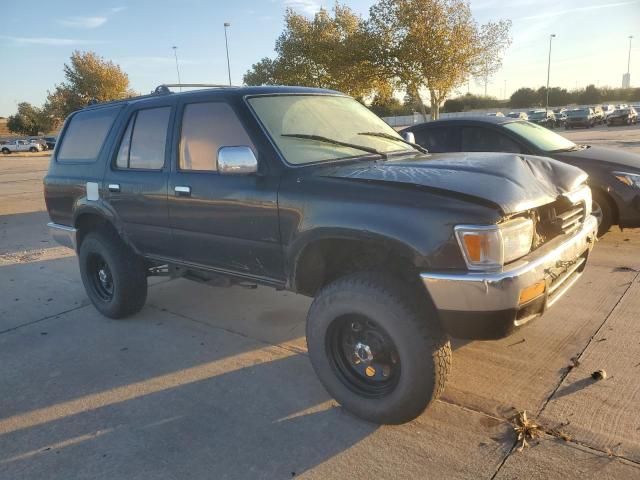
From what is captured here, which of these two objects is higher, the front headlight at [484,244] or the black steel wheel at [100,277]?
the front headlight at [484,244]

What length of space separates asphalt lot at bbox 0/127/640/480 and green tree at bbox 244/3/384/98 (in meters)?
24.0

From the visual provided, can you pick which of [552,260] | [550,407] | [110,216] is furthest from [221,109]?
[550,407]

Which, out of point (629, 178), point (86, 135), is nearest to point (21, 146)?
point (86, 135)

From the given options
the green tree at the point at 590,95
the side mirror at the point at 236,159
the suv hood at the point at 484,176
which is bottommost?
the suv hood at the point at 484,176

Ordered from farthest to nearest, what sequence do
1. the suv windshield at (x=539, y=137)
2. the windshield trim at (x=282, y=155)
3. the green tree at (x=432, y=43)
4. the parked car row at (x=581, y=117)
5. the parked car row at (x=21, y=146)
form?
the parked car row at (x=21, y=146)
the parked car row at (x=581, y=117)
the green tree at (x=432, y=43)
the suv windshield at (x=539, y=137)
the windshield trim at (x=282, y=155)

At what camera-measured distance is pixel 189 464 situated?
256 centimetres

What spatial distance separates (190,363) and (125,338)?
0.85 metres

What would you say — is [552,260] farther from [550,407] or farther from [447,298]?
[550,407]

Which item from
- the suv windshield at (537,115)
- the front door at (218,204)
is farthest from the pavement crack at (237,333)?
the suv windshield at (537,115)

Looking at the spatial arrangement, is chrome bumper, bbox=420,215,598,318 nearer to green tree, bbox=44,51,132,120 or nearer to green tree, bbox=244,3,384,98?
green tree, bbox=244,3,384,98

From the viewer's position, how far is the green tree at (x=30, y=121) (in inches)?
2596

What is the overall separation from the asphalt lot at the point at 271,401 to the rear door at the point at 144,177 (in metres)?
0.88

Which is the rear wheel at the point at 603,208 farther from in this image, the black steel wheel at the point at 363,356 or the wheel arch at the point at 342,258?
the black steel wheel at the point at 363,356

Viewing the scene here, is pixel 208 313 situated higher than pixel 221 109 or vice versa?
pixel 221 109
